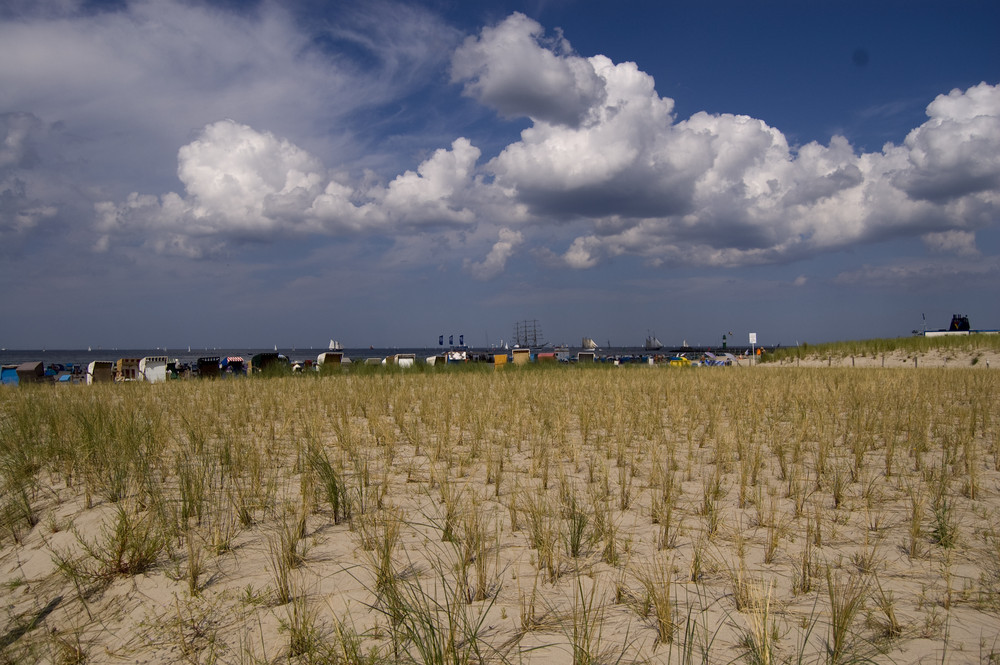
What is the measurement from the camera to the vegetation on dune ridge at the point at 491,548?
2689 mm

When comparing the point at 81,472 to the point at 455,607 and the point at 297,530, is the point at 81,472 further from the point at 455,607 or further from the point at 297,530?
the point at 455,607

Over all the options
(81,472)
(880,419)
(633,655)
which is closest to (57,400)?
(81,472)

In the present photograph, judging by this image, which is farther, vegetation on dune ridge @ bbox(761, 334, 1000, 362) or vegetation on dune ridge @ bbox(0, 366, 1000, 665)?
vegetation on dune ridge @ bbox(761, 334, 1000, 362)

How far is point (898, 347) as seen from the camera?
27.9m

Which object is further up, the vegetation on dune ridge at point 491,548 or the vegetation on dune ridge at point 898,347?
the vegetation on dune ridge at point 898,347

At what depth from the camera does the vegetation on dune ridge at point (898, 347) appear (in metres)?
25.3

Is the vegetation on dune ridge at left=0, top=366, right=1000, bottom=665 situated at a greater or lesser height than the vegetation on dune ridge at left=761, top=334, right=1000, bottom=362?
lesser

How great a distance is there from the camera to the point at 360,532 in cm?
376

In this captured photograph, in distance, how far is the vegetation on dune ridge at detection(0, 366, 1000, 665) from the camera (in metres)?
2.69

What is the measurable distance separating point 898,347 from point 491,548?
3153 cm

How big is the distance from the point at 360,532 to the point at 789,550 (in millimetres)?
2847

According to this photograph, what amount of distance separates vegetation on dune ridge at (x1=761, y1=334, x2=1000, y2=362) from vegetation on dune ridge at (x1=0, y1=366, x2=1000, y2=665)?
24734mm

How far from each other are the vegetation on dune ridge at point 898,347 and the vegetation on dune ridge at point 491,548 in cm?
2473

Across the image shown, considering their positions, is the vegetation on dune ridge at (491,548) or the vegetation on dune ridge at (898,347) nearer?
the vegetation on dune ridge at (491,548)
